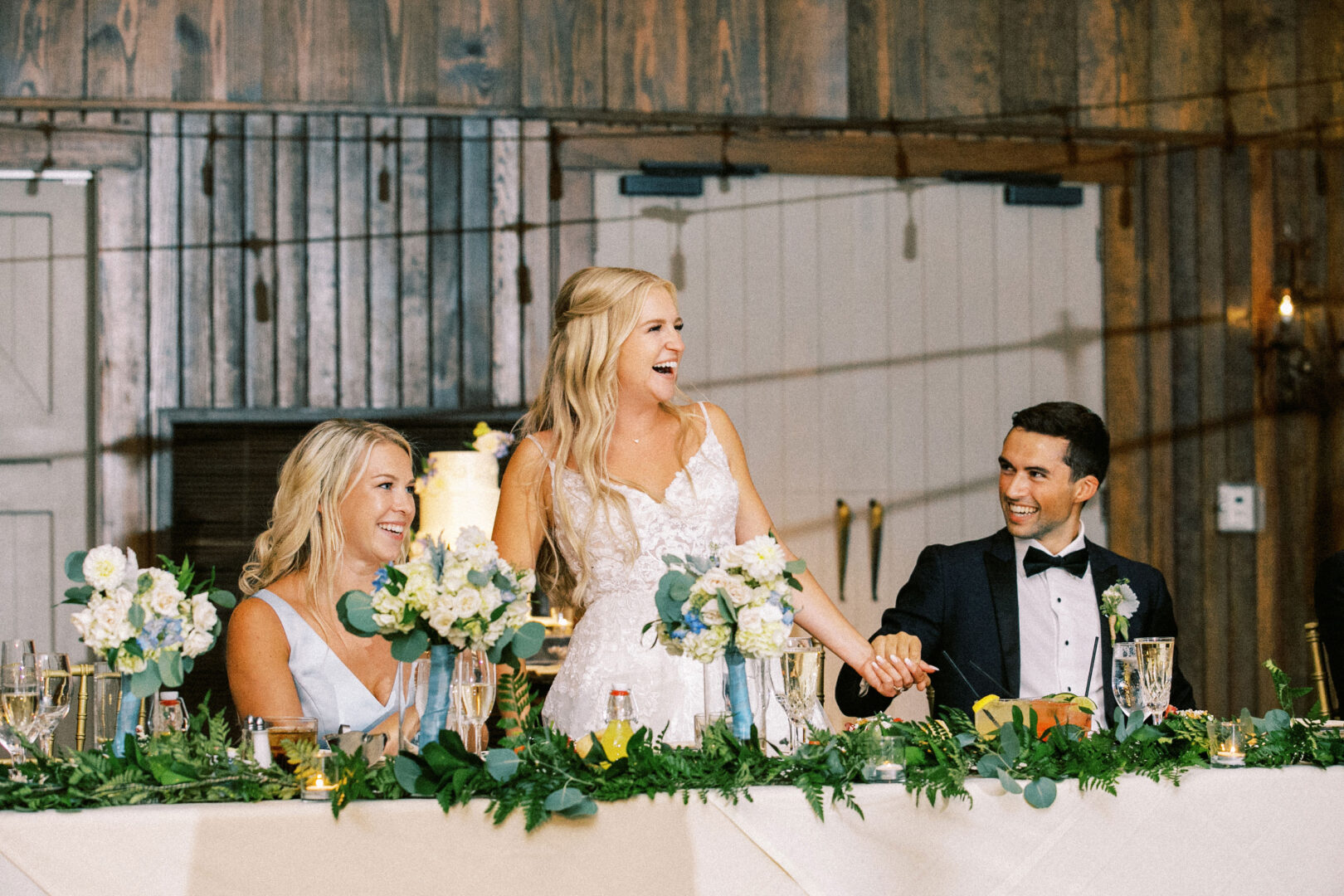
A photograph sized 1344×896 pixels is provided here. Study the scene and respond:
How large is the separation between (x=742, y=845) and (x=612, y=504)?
1003 millimetres

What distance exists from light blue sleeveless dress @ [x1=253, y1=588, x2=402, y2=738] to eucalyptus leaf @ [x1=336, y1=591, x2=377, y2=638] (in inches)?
30.0

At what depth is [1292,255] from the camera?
18.0 ft

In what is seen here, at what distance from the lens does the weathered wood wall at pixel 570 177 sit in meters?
4.90

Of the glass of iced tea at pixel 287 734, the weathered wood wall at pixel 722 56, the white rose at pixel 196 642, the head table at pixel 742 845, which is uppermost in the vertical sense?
the weathered wood wall at pixel 722 56

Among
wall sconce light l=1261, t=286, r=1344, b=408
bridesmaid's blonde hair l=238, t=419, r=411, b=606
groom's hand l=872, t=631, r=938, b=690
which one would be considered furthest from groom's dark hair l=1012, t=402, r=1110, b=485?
wall sconce light l=1261, t=286, r=1344, b=408

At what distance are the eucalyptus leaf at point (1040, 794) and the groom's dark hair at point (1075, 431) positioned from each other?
1.26 metres

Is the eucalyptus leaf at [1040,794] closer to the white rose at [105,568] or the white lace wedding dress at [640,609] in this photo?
the white lace wedding dress at [640,609]

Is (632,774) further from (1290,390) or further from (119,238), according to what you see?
(1290,390)

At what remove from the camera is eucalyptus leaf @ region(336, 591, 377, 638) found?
1.81 meters

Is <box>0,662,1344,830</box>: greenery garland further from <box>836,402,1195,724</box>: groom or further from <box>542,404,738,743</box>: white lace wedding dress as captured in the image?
<box>836,402,1195,724</box>: groom

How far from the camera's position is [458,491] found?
426 cm

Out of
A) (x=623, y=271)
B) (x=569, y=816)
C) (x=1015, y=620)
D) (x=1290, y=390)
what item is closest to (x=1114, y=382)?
(x=1290, y=390)

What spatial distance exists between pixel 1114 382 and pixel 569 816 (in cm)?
420

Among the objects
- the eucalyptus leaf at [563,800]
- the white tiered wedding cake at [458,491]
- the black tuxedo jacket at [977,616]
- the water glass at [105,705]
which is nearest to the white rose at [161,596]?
the water glass at [105,705]
